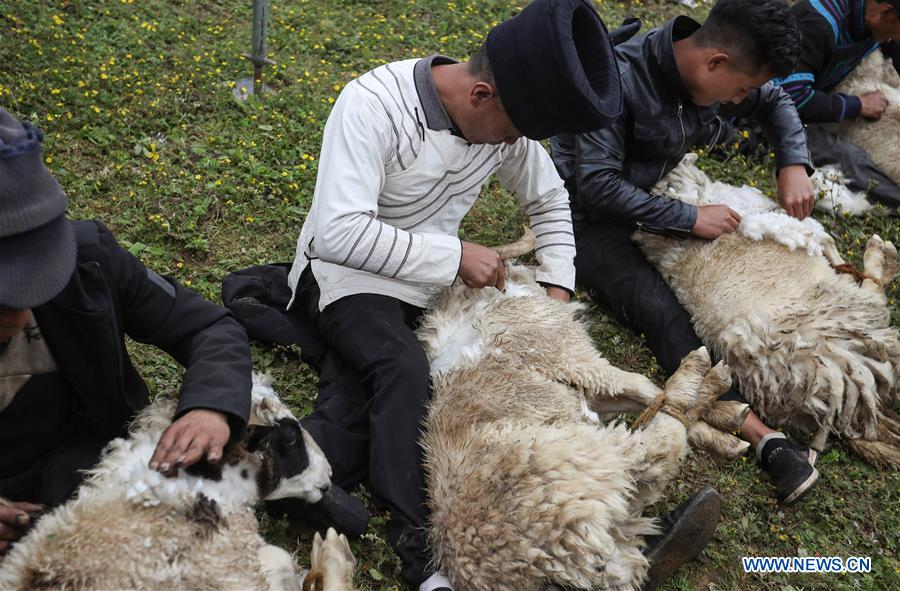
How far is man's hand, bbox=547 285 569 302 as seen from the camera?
3.88m

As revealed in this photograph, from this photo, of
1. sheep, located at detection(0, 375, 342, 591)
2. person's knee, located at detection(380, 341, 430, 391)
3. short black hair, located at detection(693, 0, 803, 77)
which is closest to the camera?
sheep, located at detection(0, 375, 342, 591)

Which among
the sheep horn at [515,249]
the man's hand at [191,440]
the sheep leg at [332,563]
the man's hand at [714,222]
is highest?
the man's hand at [191,440]

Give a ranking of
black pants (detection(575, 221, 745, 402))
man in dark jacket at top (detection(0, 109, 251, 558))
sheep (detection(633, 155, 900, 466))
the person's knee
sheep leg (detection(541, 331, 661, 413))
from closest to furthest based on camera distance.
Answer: man in dark jacket at top (detection(0, 109, 251, 558)) → the person's knee → sheep leg (detection(541, 331, 661, 413)) → sheep (detection(633, 155, 900, 466)) → black pants (detection(575, 221, 745, 402))

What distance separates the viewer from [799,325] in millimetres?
3789

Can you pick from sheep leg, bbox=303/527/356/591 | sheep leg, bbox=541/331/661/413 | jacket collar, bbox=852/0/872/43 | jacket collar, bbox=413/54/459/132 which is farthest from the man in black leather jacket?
sheep leg, bbox=303/527/356/591

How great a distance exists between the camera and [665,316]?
164 inches

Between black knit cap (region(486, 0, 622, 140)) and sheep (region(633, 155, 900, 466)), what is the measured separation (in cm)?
150

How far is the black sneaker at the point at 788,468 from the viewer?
11.3ft

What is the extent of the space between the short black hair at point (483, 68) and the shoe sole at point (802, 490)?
233 cm

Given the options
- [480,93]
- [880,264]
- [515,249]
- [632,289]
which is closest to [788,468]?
[632,289]

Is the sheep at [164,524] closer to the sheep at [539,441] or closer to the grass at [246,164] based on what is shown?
the grass at [246,164]

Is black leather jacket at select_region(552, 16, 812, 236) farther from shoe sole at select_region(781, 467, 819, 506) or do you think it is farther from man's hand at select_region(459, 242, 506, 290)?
shoe sole at select_region(781, 467, 819, 506)

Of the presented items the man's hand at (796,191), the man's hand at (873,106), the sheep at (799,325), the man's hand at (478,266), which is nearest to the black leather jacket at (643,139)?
the sheep at (799,325)

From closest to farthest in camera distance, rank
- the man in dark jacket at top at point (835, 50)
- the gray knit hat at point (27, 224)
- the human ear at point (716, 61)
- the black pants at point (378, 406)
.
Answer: the gray knit hat at point (27, 224), the black pants at point (378, 406), the human ear at point (716, 61), the man in dark jacket at top at point (835, 50)
